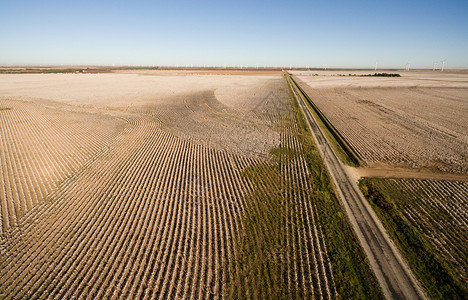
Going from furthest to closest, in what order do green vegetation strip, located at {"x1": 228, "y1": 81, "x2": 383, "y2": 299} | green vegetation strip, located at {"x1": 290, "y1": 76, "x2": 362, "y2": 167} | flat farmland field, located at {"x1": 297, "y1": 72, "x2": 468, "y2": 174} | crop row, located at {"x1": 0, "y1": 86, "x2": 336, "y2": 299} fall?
1. green vegetation strip, located at {"x1": 290, "y1": 76, "x2": 362, "y2": 167}
2. flat farmland field, located at {"x1": 297, "y1": 72, "x2": 468, "y2": 174}
3. crop row, located at {"x1": 0, "y1": 86, "x2": 336, "y2": 299}
4. green vegetation strip, located at {"x1": 228, "y1": 81, "x2": 383, "y2": 299}

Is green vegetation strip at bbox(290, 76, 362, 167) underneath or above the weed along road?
above

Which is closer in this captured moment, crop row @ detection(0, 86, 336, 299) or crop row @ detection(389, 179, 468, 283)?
crop row @ detection(0, 86, 336, 299)

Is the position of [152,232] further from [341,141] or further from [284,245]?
[341,141]

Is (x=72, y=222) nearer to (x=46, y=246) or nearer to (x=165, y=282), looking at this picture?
(x=46, y=246)

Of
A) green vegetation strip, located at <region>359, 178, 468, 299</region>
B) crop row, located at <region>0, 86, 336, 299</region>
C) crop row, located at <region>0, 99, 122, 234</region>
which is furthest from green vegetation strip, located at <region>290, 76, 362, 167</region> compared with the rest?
crop row, located at <region>0, 99, 122, 234</region>

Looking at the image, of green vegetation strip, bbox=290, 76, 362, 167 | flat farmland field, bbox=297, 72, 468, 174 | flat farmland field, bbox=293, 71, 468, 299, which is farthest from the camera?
green vegetation strip, bbox=290, 76, 362, 167

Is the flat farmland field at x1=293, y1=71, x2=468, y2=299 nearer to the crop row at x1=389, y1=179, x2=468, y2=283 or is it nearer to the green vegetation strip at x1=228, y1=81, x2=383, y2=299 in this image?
the crop row at x1=389, y1=179, x2=468, y2=283

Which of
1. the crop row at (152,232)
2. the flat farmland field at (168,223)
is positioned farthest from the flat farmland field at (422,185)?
the crop row at (152,232)
